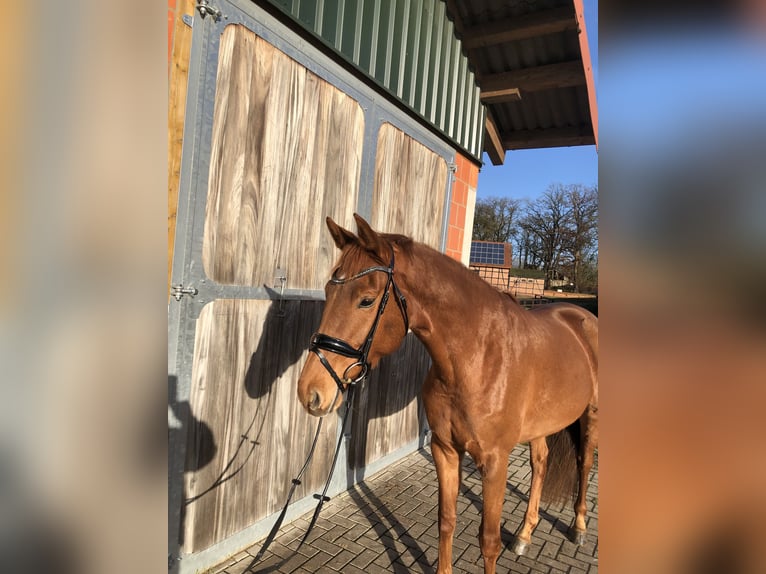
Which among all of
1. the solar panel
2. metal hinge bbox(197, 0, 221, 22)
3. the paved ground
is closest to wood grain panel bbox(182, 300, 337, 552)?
the paved ground

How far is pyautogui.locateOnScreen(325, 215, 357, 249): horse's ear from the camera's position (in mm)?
2012

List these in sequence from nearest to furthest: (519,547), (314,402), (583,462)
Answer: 1. (314,402)
2. (519,547)
3. (583,462)

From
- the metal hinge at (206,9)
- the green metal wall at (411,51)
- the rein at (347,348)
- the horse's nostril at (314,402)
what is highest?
the green metal wall at (411,51)

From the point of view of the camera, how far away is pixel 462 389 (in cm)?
216

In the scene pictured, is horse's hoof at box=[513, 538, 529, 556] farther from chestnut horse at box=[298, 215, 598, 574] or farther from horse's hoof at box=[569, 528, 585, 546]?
chestnut horse at box=[298, 215, 598, 574]

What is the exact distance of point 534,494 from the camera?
3189 millimetres

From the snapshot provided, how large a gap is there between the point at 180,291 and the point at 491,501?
2.03 meters

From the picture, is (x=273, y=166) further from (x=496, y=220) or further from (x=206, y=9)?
(x=496, y=220)

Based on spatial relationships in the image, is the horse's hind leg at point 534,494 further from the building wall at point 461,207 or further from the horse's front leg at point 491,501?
the building wall at point 461,207

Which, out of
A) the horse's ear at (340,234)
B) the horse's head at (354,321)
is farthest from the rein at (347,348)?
the horse's ear at (340,234)

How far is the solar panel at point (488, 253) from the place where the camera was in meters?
20.4

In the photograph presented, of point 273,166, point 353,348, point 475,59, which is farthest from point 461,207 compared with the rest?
point 353,348
